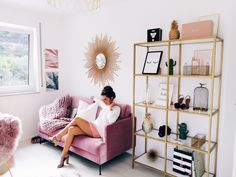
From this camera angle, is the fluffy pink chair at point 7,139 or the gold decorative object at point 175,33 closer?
the fluffy pink chair at point 7,139

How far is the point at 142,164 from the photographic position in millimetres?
2545

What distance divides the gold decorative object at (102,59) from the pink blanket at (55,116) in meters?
0.70

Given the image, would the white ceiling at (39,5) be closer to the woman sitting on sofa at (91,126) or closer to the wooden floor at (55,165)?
the woman sitting on sofa at (91,126)

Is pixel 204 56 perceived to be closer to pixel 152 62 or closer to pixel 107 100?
pixel 152 62

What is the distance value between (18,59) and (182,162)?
322 centimetres

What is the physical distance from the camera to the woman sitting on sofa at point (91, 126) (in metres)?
2.67

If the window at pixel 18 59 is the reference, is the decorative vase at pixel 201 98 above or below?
below

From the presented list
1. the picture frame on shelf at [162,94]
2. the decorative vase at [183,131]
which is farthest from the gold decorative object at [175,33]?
the decorative vase at [183,131]

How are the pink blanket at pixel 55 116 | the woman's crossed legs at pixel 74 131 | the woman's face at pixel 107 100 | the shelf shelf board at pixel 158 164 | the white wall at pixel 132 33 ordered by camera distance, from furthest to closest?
the pink blanket at pixel 55 116, the woman's face at pixel 107 100, the woman's crossed legs at pixel 74 131, the shelf shelf board at pixel 158 164, the white wall at pixel 132 33

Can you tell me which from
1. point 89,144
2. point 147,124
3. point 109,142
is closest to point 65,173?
point 89,144

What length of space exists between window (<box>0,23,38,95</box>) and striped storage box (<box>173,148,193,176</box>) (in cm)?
284

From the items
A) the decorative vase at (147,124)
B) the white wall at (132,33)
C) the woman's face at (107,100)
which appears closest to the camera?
the white wall at (132,33)

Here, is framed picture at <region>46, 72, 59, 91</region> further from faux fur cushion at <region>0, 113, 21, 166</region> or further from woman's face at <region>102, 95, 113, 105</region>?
faux fur cushion at <region>0, 113, 21, 166</region>

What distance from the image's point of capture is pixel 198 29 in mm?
2037
